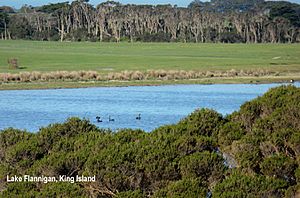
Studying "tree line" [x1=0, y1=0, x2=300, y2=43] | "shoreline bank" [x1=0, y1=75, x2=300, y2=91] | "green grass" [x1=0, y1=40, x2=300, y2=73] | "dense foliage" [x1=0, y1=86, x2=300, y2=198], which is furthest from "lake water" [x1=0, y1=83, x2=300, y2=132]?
"tree line" [x1=0, y1=0, x2=300, y2=43]

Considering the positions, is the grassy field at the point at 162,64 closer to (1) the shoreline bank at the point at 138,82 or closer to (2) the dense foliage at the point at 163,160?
(1) the shoreline bank at the point at 138,82

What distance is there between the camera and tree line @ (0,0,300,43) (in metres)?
127

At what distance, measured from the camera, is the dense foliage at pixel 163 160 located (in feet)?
37.1

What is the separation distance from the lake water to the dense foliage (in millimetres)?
14130

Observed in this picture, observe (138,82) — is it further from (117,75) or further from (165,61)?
(165,61)

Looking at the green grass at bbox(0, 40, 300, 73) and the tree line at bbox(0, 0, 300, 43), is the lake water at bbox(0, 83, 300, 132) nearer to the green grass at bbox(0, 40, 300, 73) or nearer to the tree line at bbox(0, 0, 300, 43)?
the green grass at bbox(0, 40, 300, 73)

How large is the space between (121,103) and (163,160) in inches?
1093

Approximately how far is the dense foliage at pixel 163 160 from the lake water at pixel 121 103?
46.4ft

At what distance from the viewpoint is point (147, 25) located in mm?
136250

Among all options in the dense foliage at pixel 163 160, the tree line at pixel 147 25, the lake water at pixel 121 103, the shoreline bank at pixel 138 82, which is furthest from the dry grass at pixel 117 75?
the tree line at pixel 147 25

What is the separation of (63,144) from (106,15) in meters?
128

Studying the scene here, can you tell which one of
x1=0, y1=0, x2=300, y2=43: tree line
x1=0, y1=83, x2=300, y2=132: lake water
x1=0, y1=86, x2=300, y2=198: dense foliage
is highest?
x1=0, y1=86, x2=300, y2=198: dense foliage

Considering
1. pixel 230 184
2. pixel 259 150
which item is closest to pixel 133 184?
pixel 230 184

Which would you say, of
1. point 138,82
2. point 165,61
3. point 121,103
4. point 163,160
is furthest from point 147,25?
point 163,160
